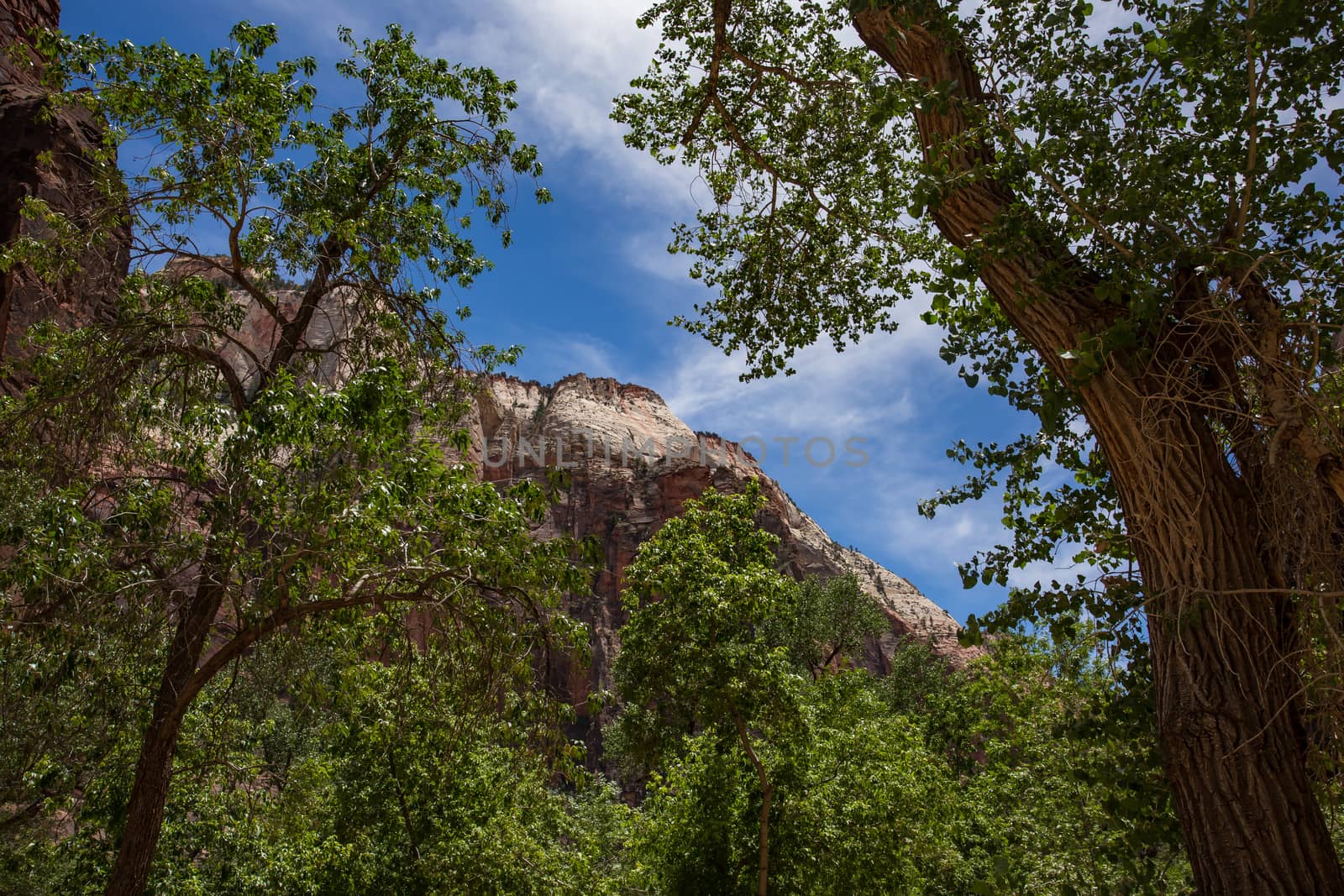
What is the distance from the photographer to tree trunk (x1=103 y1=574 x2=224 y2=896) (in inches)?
267

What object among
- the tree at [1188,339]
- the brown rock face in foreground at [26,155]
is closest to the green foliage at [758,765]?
the tree at [1188,339]

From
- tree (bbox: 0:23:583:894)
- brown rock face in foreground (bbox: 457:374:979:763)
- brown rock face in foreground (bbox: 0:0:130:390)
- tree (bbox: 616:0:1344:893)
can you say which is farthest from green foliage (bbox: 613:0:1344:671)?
brown rock face in foreground (bbox: 457:374:979:763)

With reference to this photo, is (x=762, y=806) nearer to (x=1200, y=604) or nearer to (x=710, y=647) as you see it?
(x=710, y=647)

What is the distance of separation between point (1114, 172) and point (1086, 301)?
0.85 m

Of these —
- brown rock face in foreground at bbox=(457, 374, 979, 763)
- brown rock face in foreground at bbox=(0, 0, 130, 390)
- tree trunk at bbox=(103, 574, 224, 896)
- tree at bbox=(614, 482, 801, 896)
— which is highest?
brown rock face in foreground at bbox=(457, 374, 979, 763)

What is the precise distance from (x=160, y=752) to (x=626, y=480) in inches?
2149

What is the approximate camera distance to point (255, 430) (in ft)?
20.7

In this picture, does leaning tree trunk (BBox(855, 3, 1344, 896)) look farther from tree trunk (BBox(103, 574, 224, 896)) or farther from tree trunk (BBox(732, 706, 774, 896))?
tree trunk (BBox(732, 706, 774, 896))

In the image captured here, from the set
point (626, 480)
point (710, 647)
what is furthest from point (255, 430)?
point (626, 480)

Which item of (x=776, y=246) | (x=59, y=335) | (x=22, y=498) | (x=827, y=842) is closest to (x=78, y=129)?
(x=59, y=335)

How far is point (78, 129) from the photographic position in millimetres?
17844

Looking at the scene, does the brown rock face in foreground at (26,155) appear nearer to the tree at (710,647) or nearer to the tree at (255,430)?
the tree at (255,430)

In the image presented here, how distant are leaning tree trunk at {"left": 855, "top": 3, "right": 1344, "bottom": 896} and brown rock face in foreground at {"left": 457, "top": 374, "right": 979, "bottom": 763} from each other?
157 feet

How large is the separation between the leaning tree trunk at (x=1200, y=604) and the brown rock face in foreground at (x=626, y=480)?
48.0 metres
